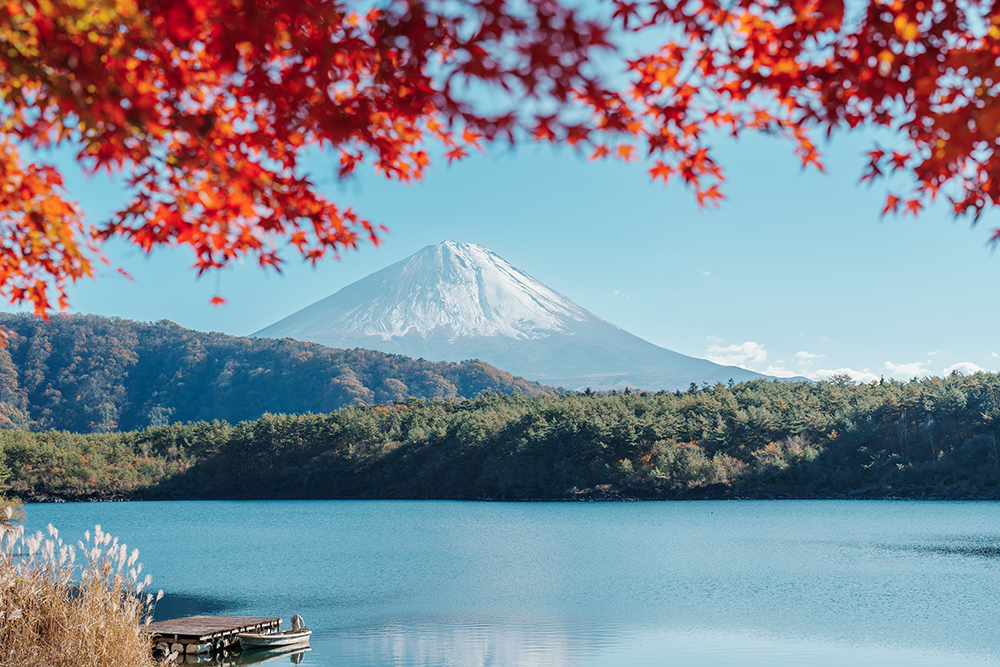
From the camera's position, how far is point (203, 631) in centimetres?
892

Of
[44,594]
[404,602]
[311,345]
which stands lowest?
[404,602]

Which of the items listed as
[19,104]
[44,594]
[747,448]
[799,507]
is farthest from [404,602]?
[747,448]

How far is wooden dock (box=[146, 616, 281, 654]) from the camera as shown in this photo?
8641 millimetres

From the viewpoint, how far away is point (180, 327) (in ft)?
223

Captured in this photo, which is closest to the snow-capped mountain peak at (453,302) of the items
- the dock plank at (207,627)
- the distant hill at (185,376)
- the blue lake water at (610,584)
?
the distant hill at (185,376)

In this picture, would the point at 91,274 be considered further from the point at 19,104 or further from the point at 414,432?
the point at 414,432

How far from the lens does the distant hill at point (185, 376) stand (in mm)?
55344

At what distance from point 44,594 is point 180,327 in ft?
219

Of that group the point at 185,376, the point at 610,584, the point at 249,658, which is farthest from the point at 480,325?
the point at 249,658

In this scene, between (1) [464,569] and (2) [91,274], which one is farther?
(1) [464,569]

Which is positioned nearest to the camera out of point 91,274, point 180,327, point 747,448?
point 91,274

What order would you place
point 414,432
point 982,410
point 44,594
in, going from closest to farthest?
1. point 44,594
2. point 982,410
3. point 414,432

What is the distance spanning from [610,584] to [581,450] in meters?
21.4

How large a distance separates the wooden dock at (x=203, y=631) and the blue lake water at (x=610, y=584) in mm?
842
